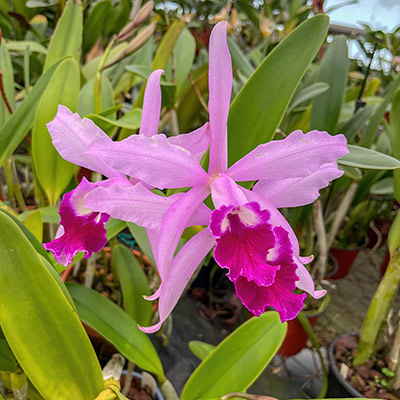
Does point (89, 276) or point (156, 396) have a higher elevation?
point (89, 276)

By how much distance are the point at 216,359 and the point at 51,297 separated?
0.94 feet

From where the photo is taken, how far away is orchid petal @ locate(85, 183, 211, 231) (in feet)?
1.20

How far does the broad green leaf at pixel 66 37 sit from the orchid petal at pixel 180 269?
0.57m

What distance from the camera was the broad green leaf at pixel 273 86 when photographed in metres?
0.52

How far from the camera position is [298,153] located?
369 mm

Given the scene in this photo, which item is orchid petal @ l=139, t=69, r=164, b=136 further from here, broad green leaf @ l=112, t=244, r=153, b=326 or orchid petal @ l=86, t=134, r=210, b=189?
broad green leaf @ l=112, t=244, r=153, b=326

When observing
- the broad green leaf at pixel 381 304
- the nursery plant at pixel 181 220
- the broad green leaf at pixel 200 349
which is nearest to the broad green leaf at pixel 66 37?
the nursery plant at pixel 181 220

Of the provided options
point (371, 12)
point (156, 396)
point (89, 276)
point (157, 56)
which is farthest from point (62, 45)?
point (371, 12)

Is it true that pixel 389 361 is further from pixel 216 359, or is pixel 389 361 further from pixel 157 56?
pixel 157 56

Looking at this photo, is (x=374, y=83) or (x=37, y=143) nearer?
(x=37, y=143)

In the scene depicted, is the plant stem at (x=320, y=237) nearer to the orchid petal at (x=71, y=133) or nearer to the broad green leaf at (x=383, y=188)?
the broad green leaf at (x=383, y=188)

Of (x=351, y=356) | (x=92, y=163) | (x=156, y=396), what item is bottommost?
(x=351, y=356)

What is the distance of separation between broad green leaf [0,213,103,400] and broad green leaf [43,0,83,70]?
539mm

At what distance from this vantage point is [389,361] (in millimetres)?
889
